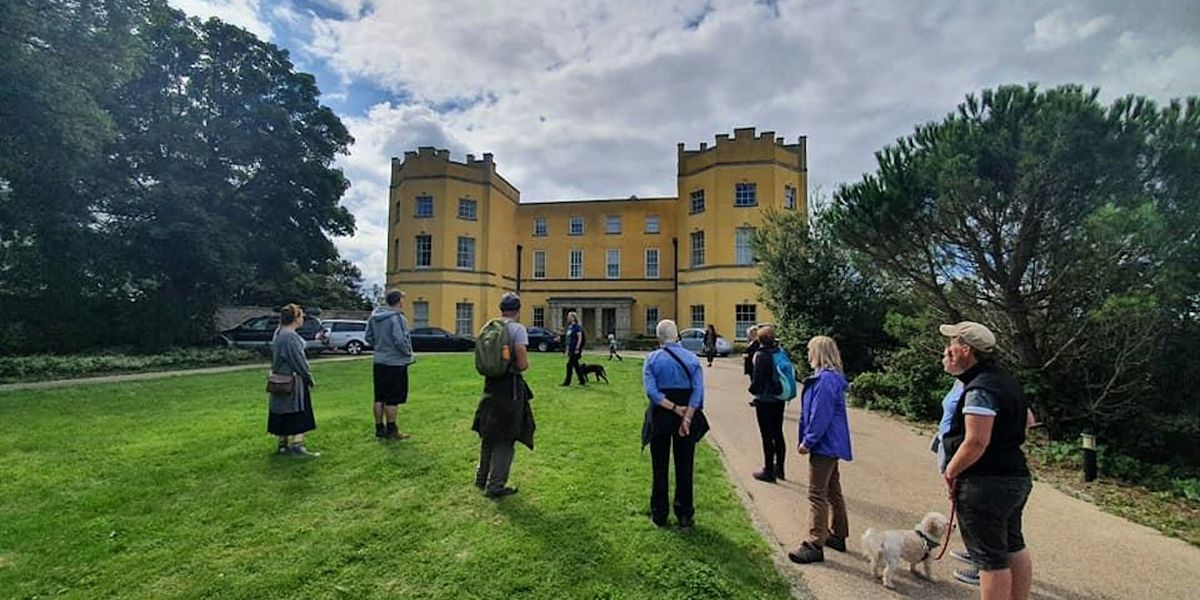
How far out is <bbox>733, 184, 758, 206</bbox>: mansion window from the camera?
103 feet

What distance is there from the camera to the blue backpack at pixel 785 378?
6.07m

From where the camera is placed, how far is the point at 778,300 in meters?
17.3

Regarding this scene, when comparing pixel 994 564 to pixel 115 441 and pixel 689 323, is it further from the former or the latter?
pixel 689 323

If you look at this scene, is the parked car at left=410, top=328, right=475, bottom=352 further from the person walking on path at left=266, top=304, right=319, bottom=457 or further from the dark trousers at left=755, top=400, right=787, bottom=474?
the dark trousers at left=755, top=400, right=787, bottom=474

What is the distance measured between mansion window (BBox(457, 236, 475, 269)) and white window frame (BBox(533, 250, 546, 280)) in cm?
537

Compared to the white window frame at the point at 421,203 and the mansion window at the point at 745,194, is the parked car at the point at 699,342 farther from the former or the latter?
the white window frame at the point at 421,203

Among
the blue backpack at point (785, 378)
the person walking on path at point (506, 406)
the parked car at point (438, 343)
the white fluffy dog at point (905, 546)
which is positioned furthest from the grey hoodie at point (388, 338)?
the parked car at point (438, 343)

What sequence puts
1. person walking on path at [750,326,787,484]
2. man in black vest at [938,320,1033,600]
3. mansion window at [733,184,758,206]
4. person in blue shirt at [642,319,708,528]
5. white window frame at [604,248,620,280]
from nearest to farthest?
man in black vest at [938,320,1033,600] < person in blue shirt at [642,319,708,528] < person walking on path at [750,326,787,484] < mansion window at [733,184,758,206] < white window frame at [604,248,620,280]

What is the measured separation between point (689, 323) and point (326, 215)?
65.7ft

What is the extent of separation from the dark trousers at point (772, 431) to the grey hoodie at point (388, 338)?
4.30 m

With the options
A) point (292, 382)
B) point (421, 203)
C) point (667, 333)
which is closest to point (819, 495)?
point (667, 333)

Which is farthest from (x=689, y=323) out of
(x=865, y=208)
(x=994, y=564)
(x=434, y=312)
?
(x=994, y=564)

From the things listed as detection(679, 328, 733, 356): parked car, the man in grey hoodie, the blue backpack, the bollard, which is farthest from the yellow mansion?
the man in grey hoodie

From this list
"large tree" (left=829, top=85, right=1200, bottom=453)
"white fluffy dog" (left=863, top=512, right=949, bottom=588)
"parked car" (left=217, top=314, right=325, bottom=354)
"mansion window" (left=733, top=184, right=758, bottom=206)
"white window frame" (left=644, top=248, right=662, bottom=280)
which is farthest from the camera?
"white window frame" (left=644, top=248, right=662, bottom=280)
